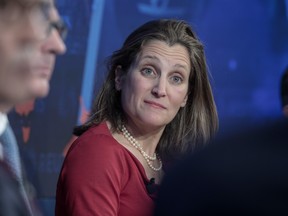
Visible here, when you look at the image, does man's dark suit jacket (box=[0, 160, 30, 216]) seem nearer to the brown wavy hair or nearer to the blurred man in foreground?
the blurred man in foreground

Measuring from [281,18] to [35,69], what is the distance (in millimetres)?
2510

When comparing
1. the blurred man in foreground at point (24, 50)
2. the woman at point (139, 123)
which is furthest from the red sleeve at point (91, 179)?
the blurred man in foreground at point (24, 50)

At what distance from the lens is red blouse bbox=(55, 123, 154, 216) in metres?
1.52

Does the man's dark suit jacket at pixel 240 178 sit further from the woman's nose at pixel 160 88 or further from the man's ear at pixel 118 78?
the man's ear at pixel 118 78

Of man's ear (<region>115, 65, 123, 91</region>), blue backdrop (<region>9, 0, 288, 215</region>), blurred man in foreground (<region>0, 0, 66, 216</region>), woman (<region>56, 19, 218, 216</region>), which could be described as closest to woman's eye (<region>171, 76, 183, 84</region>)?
woman (<region>56, 19, 218, 216</region>)

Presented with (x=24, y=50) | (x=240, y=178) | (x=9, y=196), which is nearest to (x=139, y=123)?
(x=24, y=50)

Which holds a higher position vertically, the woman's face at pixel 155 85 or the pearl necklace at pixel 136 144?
the woman's face at pixel 155 85

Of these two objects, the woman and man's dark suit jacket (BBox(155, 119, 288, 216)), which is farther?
the woman

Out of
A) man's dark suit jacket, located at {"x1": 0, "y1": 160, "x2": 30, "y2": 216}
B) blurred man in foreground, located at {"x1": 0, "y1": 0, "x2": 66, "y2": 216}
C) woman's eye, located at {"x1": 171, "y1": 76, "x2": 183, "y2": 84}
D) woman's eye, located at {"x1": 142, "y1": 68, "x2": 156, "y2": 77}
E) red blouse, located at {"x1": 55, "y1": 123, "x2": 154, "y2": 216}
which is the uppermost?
blurred man in foreground, located at {"x1": 0, "y1": 0, "x2": 66, "y2": 216}

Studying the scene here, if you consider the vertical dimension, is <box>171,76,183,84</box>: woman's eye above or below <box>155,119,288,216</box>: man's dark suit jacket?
below

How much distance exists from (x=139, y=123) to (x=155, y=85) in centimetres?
13

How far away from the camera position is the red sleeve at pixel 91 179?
1.51m

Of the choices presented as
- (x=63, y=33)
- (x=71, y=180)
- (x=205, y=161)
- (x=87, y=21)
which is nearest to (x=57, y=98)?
(x=87, y=21)

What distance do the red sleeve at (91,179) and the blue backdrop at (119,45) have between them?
1.18 meters
